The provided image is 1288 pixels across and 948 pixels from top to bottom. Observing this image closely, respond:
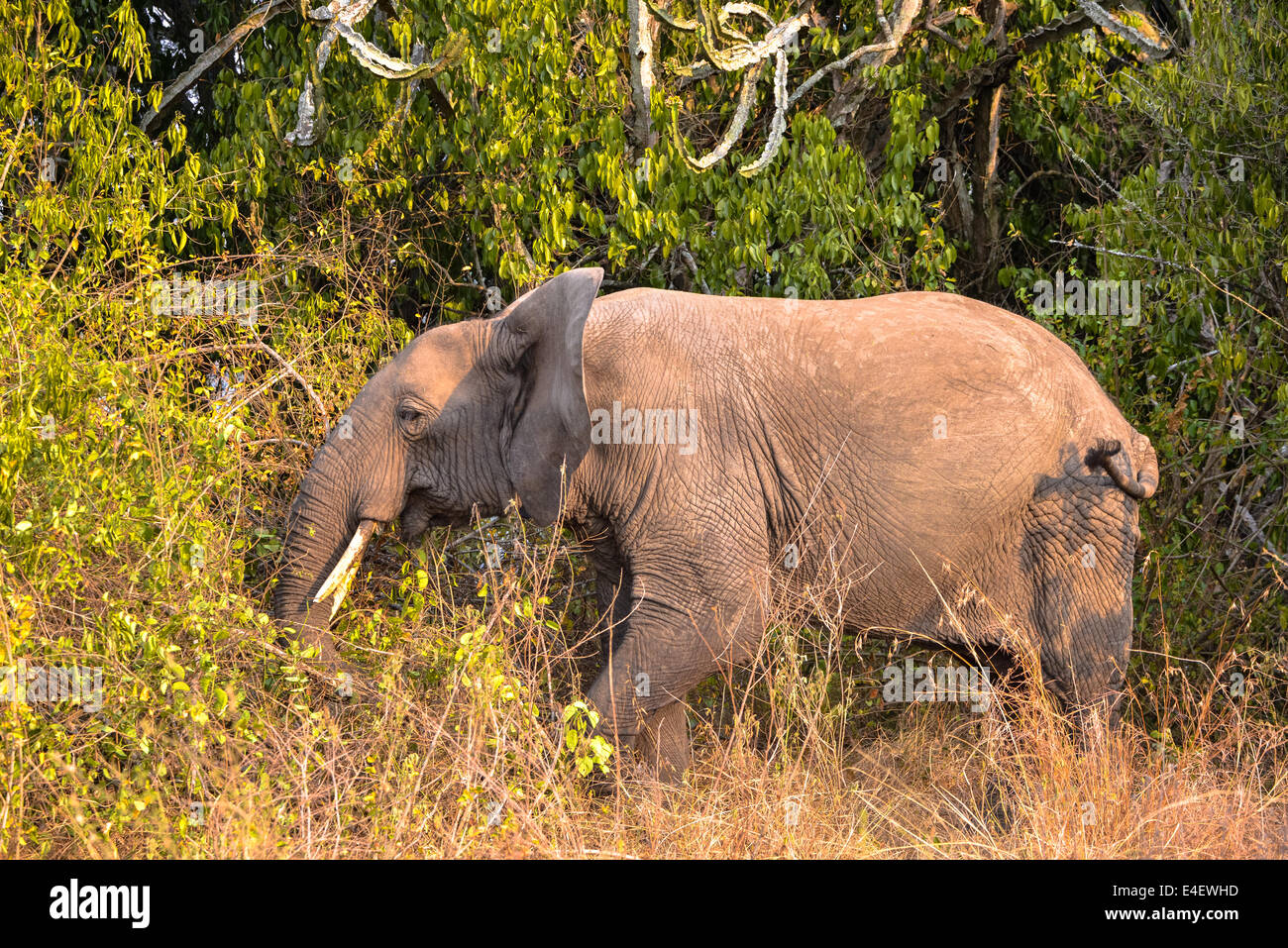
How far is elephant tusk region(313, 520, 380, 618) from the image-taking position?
227 inches

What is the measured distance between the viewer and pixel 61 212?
7.21m

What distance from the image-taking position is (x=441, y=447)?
6012mm

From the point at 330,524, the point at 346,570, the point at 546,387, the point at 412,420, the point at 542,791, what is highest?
the point at 546,387

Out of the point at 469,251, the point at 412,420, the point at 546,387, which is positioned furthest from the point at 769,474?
the point at 469,251

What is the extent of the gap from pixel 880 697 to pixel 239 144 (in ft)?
15.8

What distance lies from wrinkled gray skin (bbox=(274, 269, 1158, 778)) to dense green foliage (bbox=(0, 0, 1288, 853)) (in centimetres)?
47

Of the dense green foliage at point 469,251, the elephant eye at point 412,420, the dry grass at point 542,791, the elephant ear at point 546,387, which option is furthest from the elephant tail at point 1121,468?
the elephant eye at point 412,420

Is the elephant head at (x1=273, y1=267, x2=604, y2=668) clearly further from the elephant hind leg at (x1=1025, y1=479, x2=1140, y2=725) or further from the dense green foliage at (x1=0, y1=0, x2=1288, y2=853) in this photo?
the elephant hind leg at (x1=1025, y1=479, x2=1140, y2=725)

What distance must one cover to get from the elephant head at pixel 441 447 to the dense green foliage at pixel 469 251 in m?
0.32

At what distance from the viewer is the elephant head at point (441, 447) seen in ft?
18.9

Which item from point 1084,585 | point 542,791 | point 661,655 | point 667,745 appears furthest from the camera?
point 667,745

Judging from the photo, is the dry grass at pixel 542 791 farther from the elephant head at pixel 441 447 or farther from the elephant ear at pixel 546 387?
the elephant ear at pixel 546 387

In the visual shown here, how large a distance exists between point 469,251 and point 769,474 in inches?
137

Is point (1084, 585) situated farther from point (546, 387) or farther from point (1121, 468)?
point (546, 387)
